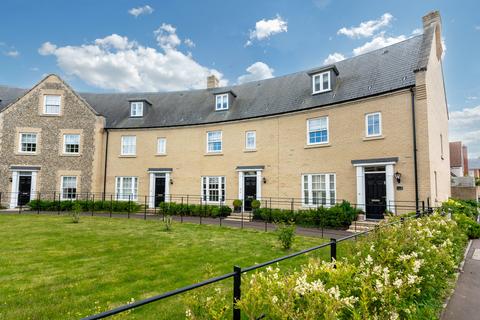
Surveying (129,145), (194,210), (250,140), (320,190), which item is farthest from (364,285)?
(129,145)

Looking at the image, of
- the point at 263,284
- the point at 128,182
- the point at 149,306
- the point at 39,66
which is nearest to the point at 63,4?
the point at 39,66

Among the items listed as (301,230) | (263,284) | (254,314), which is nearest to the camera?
(254,314)

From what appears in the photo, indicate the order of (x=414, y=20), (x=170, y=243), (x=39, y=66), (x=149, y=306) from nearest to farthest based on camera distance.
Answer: (x=149, y=306) < (x=170, y=243) < (x=414, y=20) < (x=39, y=66)

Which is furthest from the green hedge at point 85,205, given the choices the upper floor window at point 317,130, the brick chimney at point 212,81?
the upper floor window at point 317,130

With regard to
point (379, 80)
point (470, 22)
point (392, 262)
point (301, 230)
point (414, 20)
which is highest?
point (414, 20)

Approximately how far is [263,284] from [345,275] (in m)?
0.97

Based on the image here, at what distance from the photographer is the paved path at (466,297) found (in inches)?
170

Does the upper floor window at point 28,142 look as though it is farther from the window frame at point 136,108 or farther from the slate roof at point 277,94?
the window frame at point 136,108

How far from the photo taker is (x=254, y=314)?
232 cm

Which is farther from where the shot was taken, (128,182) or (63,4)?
(128,182)

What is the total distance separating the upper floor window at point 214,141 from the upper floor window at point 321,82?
7.33 m

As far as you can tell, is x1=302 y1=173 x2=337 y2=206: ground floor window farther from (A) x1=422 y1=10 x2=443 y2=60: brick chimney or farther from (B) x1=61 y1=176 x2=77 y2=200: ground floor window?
(B) x1=61 y1=176 x2=77 y2=200: ground floor window

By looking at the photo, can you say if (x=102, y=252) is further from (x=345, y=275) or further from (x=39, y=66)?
(x=39, y=66)

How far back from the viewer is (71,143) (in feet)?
69.6
